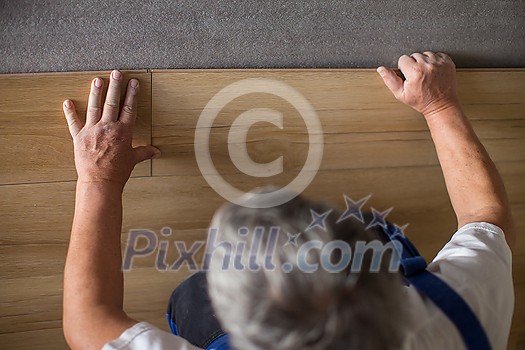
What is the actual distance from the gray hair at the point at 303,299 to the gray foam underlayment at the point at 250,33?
42cm

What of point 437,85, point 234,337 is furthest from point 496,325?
point 437,85

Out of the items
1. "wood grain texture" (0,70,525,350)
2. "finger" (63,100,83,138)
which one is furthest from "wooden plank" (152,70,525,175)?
"finger" (63,100,83,138)

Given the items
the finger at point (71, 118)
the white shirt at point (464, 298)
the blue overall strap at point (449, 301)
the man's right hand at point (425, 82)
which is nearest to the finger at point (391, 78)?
the man's right hand at point (425, 82)

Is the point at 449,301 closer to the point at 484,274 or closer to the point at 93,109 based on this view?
the point at 484,274

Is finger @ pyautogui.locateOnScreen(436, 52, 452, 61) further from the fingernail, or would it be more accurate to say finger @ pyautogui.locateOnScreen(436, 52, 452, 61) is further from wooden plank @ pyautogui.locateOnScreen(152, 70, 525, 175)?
the fingernail

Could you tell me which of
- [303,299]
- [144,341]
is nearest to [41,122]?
[144,341]

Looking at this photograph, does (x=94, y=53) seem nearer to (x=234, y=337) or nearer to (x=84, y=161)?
(x=84, y=161)

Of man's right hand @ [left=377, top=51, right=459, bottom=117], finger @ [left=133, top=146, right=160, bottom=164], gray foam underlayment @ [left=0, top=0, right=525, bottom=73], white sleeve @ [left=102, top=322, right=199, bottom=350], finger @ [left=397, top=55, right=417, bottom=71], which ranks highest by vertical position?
gray foam underlayment @ [left=0, top=0, right=525, bottom=73]

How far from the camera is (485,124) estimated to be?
1.09 m

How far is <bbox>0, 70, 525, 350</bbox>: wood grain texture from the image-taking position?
2.98ft

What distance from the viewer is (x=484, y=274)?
0.71 metres

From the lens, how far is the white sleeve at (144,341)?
637 millimetres

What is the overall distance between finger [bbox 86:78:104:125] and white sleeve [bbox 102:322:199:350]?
0.34 metres

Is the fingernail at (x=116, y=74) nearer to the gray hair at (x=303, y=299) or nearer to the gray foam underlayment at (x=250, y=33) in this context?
the gray foam underlayment at (x=250, y=33)
